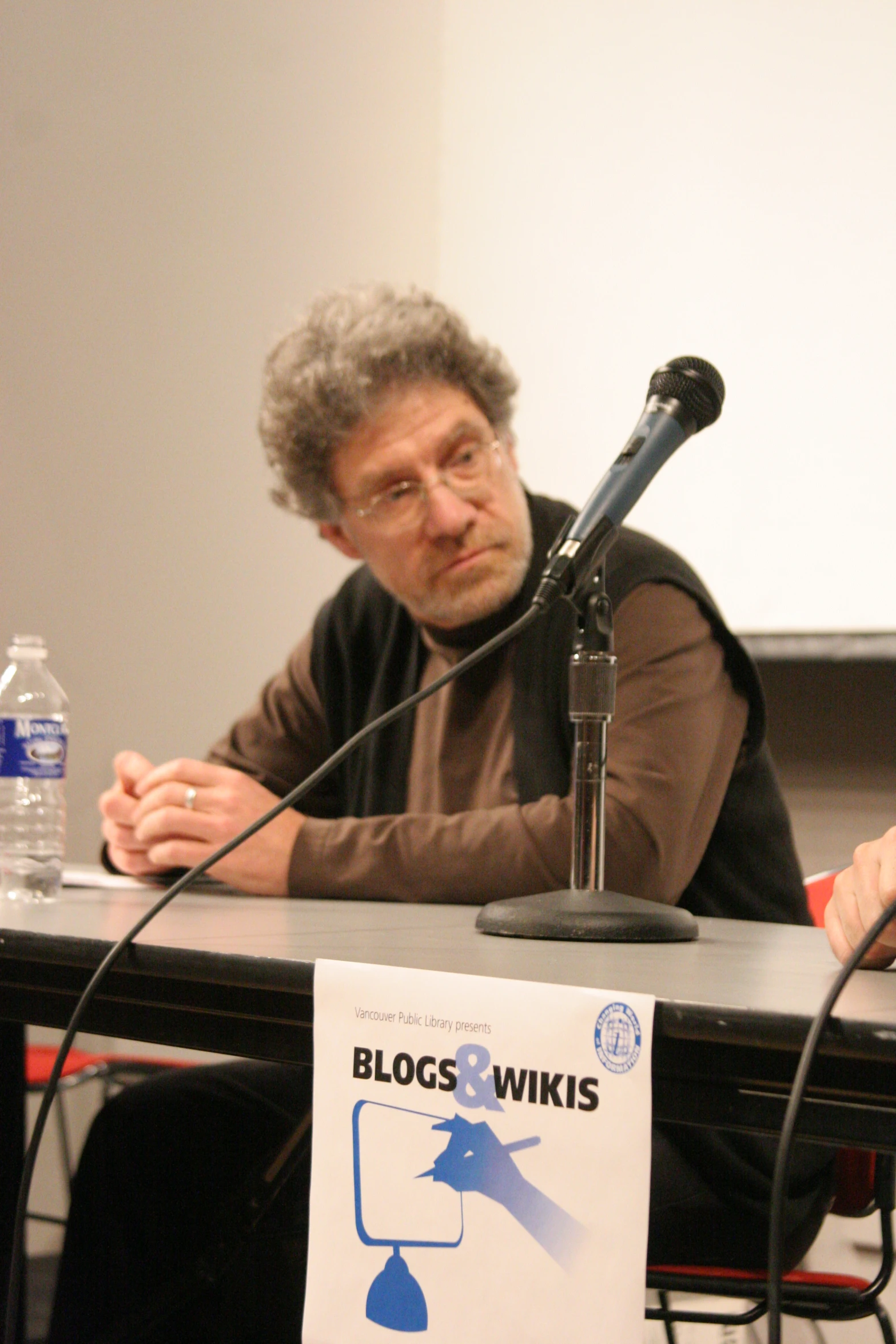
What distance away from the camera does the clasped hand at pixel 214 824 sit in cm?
123

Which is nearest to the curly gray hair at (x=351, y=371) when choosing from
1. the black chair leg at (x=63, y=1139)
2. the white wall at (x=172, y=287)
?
the white wall at (x=172, y=287)

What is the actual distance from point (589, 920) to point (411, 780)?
0.77 meters

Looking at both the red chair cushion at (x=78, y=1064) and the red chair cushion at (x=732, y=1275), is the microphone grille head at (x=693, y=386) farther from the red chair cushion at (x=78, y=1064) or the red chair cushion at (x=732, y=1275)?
the red chair cushion at (x=78, y=1064)

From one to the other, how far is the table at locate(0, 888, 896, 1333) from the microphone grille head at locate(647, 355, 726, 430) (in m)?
0.37

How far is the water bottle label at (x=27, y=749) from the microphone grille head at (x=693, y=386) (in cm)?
62

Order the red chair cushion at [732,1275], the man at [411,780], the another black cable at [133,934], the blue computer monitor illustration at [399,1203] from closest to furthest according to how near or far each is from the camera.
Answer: the blue computer monitor illustration at [399,1203], the another black cable at [133,934], the red chair cushion at [732,1275], the man at [411,780]

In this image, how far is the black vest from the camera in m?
1.31

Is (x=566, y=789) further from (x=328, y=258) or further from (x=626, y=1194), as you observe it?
(x=328, y=258)

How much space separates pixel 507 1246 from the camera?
582 millimetres

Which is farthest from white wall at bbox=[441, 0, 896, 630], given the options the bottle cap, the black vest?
the bottle cap

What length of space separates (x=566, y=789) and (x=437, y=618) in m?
0.28

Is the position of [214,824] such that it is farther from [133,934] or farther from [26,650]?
[133,934]

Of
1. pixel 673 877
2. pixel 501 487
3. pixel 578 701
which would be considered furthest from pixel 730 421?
pixel 578 701

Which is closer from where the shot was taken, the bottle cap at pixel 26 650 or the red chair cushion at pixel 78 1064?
the bottle cap at pixel 26 650
